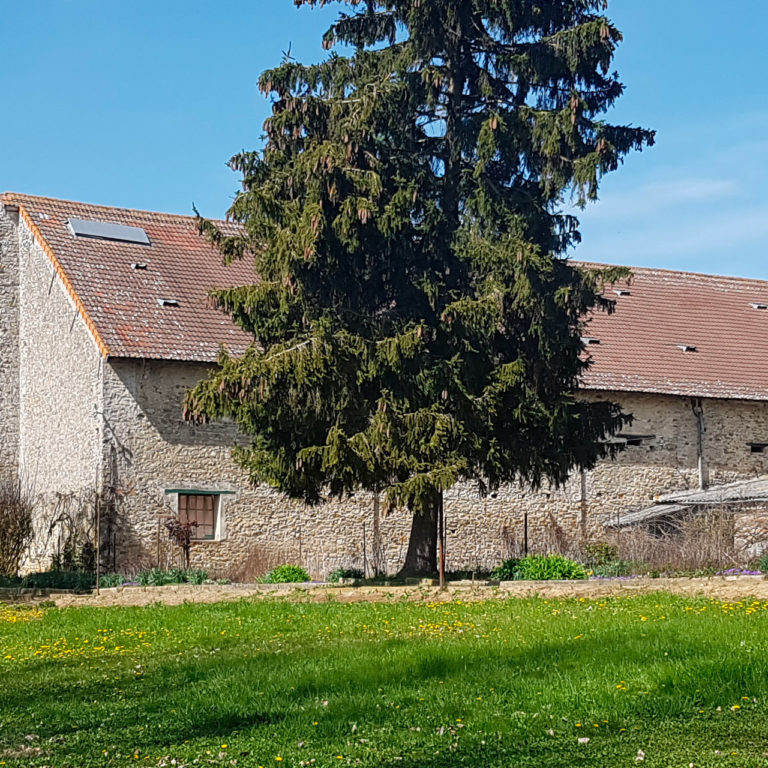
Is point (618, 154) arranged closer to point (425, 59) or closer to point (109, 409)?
point (425, 59)

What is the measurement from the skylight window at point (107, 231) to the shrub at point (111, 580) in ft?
29.4

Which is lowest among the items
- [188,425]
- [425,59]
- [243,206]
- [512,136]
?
[188,425]

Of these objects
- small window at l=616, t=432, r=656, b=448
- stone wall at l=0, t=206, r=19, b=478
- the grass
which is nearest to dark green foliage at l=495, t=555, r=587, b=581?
the grass

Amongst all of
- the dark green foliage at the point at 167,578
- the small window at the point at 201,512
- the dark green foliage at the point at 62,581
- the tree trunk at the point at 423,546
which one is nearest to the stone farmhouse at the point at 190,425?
the small window at the point at 201,512

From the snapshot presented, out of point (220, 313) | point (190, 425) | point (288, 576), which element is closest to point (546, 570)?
point (288, 576)

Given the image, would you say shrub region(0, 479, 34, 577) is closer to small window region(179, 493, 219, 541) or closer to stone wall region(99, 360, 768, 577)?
stone wall region(99, 360, 768, 577)

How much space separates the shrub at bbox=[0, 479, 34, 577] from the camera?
2239cm

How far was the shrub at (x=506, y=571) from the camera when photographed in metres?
18.1

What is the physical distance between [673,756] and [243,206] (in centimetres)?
1317

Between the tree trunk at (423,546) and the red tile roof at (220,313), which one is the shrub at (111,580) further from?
the tree trunk at (423,546)

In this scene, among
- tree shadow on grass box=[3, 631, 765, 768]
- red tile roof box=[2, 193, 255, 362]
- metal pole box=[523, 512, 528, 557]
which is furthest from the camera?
Answer: metal pole box=[523, 512, 528, 557]

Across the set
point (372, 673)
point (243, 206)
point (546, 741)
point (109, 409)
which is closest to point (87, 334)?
point (109, 409)

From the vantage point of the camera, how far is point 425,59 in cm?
1903

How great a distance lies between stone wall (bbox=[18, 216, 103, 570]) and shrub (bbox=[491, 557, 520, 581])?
29.6 ft
